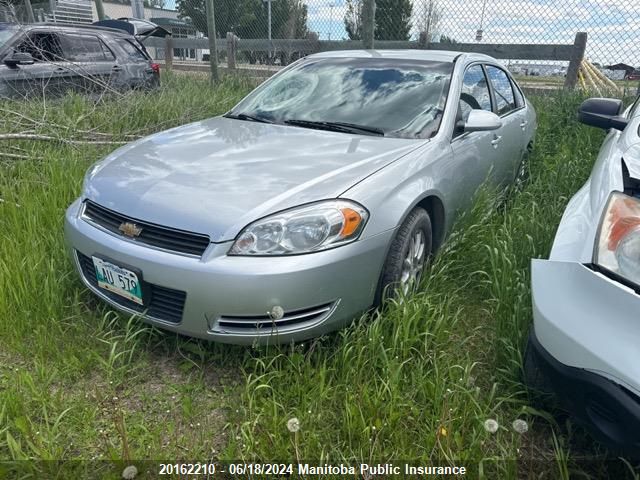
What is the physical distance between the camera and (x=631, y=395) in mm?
1226

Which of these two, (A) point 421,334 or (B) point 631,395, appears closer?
(B) point 631,395

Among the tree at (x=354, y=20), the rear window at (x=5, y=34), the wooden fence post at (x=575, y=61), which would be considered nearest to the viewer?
the rear window at (x=5, y=34)

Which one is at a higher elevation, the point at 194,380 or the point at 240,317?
the point at 240,317

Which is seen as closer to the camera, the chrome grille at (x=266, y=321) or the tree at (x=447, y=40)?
the chrome grille at (x=266, y=321)

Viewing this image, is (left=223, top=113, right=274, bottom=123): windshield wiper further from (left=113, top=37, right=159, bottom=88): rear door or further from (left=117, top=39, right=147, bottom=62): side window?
(left=117, top=39, right=147, bottom=62): side window

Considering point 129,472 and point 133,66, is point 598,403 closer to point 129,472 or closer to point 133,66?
point 129,472

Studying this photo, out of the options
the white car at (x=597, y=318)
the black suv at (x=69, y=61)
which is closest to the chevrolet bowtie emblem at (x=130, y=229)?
the white car at (x=597, y=318)

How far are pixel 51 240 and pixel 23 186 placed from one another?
0.97 m

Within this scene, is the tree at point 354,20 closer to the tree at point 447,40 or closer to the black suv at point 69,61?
the tree at point 447,40

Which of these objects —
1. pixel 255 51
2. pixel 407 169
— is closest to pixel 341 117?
pixel 407 169

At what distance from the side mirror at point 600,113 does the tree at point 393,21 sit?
4791mm

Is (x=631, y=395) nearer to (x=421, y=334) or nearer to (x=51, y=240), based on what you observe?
(x=421, y=334)

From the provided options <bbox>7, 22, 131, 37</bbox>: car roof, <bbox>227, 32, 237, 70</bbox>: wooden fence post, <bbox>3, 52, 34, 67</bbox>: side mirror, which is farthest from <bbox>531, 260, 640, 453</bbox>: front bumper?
<bbox>227, 32, 237, 70</bbox>: wooden fence post

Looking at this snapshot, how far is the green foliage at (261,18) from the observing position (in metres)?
8.84
